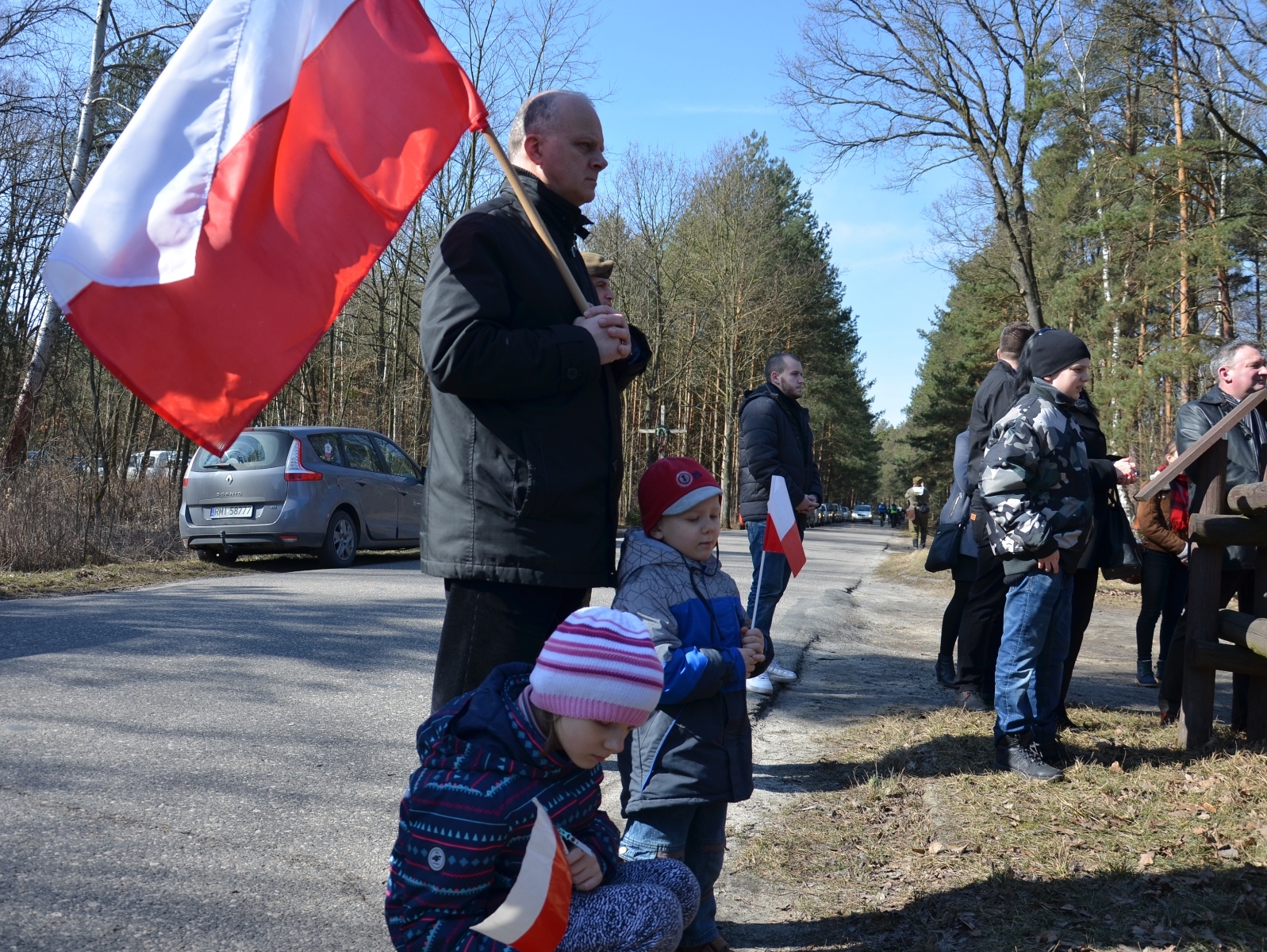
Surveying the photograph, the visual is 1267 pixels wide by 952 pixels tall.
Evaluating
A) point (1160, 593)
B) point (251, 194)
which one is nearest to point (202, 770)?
point (251, 194)

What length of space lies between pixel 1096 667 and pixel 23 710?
23.8 feet

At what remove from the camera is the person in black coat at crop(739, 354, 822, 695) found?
6387 mm

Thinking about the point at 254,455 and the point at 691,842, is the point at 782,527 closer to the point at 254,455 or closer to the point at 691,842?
the point at 691,842

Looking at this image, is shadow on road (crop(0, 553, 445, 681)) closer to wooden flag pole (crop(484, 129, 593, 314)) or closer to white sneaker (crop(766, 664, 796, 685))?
white sneaker (crop(766, 664, 796, 685))

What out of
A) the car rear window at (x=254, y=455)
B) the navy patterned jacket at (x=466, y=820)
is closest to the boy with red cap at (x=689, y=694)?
the navy patterned jacket at (x=466, y=820)

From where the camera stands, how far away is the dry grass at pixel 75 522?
34.7 ft

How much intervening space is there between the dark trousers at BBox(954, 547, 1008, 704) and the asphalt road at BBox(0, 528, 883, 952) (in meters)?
1.79

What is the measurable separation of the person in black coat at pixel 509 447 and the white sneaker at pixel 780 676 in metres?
4.01

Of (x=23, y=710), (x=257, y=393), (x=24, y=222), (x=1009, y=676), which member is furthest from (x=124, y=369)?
(x=24, y=222)

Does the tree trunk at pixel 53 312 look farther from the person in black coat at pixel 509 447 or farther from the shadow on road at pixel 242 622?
the person in black coat at pixel 509 447

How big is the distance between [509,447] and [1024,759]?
3141mm

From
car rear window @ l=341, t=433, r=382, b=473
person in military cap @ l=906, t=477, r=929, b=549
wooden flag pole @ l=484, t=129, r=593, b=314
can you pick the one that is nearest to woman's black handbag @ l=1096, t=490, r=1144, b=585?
wooden flag pole @ l=484, t=129, r=593, b=314

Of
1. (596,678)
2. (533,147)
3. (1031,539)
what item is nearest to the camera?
(596,678)

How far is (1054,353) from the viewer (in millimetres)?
5004
